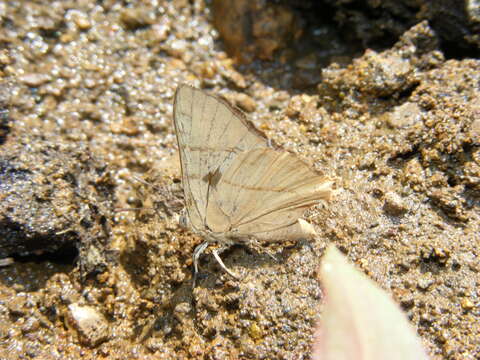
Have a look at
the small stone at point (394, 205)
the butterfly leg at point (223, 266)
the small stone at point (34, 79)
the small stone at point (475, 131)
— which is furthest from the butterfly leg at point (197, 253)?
the small stone at point (34, 79)

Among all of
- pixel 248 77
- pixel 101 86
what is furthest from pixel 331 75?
pixel 101 86

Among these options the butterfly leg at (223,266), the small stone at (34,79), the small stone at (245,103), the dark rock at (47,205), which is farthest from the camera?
the small stone at (245,103)

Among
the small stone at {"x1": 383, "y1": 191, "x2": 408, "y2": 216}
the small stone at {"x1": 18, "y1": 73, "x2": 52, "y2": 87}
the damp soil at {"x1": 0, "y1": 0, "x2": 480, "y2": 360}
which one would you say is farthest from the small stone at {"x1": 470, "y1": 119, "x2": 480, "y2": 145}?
the small stone at {"x1": 18, "y1": 73, "x2": 52, "y2": 87}

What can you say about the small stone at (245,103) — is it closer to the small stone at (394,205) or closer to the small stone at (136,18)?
the small stone at (136,18)

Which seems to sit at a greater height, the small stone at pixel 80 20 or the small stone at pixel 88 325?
the small stone at pixel 80 20

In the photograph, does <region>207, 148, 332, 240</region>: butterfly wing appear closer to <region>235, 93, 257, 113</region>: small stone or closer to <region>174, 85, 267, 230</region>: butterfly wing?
<region>174, 85, 267, 230</region>: butterfly wing

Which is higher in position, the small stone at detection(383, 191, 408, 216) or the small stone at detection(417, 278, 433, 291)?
the small stone at detection(383, 191, 408, 216)
